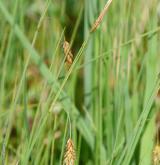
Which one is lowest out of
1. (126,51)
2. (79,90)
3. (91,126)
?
(79,90)

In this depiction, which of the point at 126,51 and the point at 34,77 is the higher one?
the point at 126,51

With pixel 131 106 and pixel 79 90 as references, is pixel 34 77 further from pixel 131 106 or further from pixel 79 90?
pixel 131 106

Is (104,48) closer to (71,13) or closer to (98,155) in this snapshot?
(98,155)

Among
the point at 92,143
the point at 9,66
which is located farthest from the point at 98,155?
the point at 9,66

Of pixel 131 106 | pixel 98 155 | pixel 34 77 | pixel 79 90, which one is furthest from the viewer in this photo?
pixel 34 77

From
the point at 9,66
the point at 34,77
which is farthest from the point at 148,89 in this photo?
the point at 34,77

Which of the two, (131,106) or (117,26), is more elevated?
(117,26)

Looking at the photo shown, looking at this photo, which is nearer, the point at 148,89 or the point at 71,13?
the point at 148,89

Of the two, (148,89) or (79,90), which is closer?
(148,89)

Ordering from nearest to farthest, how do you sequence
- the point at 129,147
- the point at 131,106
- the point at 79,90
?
the point at 129,147
the point at 131,106
the point at 79,90
